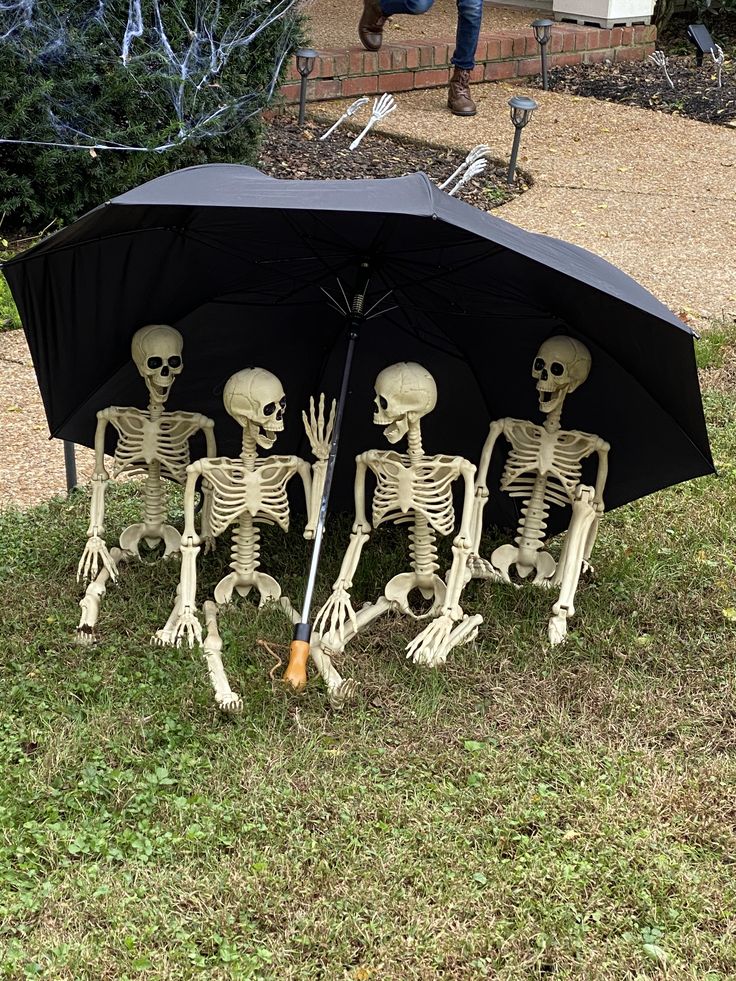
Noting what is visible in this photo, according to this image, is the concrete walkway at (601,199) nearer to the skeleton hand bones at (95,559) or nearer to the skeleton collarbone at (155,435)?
the skeleton hand bones at (95,559)

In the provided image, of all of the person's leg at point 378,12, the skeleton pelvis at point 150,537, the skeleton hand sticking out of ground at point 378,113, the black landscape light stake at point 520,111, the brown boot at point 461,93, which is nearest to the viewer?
the skeleton pelvis at point 150,537

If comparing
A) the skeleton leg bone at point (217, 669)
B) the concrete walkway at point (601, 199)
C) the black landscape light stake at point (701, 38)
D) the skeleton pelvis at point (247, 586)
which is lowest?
the concrete walkway at point (601, 199)

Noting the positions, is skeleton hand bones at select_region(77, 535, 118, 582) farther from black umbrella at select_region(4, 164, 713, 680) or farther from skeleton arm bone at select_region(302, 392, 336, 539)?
skeleton arm bone at select_region(302, 392, 336, 539)

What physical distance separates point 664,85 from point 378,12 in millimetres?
3597

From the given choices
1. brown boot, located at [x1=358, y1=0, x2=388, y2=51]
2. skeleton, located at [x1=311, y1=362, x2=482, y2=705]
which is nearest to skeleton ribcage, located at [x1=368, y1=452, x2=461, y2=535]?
skeleton, located at [x1=311, y1=362, x2=482, y2=705]

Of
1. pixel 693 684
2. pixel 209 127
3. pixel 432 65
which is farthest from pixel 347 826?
pixel 432 65

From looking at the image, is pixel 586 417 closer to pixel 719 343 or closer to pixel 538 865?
pixel 538 865

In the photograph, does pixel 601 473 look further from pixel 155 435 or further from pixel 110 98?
pixel 110 98

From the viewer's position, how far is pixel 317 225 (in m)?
3.75

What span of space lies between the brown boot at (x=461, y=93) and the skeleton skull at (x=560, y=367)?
312 inches

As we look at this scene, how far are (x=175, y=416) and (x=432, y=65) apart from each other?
30.0ft

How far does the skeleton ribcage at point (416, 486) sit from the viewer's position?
147 inches

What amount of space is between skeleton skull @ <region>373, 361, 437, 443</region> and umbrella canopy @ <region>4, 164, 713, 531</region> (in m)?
0.40

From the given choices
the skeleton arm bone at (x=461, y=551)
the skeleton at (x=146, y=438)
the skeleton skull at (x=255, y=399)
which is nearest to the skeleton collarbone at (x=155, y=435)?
the skeleton at (x=146, y=438)
